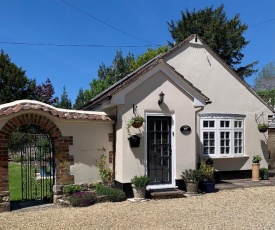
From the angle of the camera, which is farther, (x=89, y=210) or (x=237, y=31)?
(x=237, y=31)

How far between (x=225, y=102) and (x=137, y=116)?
5.91m

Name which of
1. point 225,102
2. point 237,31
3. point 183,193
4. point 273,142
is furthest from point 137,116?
point 237,31

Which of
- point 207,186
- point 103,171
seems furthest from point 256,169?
point 103,171

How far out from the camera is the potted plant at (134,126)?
10.3 meters

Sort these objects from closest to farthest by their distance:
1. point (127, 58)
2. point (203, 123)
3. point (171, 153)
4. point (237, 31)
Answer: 1. point (171, 153)
2. point (203, 123)
3. point (237, 31)
4. point (127, 58)

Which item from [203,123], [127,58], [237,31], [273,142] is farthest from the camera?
[127,58]

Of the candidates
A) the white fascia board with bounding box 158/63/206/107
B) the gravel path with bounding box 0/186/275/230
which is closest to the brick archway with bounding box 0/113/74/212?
the gravel path with bounding box 0/186/275/230

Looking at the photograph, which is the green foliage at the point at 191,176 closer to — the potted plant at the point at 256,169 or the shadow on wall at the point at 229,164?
the shadow on wall at the point at 229,164

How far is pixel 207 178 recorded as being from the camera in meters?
11.6

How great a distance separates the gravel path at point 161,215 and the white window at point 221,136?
4193mm

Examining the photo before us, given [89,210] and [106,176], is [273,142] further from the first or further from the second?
[89,210]

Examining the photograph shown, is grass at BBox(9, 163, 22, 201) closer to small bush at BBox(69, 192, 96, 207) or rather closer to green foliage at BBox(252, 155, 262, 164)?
small bush at BBox(69, 192, 96, 207)

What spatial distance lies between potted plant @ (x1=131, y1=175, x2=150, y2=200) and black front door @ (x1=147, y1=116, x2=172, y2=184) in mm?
990

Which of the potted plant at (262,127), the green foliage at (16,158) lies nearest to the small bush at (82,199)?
the potted plant at (262,127)
